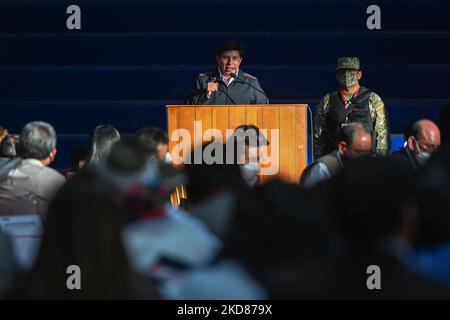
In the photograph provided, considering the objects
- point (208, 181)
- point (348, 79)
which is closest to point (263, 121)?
point (348, 79)

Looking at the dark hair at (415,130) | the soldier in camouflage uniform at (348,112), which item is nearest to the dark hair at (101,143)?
the dark hair at (415,130)

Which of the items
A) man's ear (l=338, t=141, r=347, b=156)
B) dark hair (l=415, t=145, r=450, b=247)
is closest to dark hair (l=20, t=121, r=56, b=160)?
man's ear (l=338, t=141, r=347, b=156)

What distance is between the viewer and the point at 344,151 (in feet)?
23.6

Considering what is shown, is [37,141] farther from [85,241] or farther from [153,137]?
[85,241]

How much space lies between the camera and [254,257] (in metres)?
3.41

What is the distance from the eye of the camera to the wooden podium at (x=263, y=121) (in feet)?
25.5

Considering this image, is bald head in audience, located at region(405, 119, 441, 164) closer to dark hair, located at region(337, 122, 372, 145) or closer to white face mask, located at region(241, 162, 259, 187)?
dark hair, located at region(337, 122, 372, 145)

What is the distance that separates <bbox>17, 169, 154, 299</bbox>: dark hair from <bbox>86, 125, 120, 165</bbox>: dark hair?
11.6ft

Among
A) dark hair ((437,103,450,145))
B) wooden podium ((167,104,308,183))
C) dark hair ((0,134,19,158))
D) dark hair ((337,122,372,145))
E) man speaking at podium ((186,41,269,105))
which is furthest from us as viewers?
dark hair ((437,103,450,145))

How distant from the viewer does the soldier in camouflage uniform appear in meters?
9.02

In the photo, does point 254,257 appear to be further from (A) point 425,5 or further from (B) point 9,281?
(A) point 425,5
